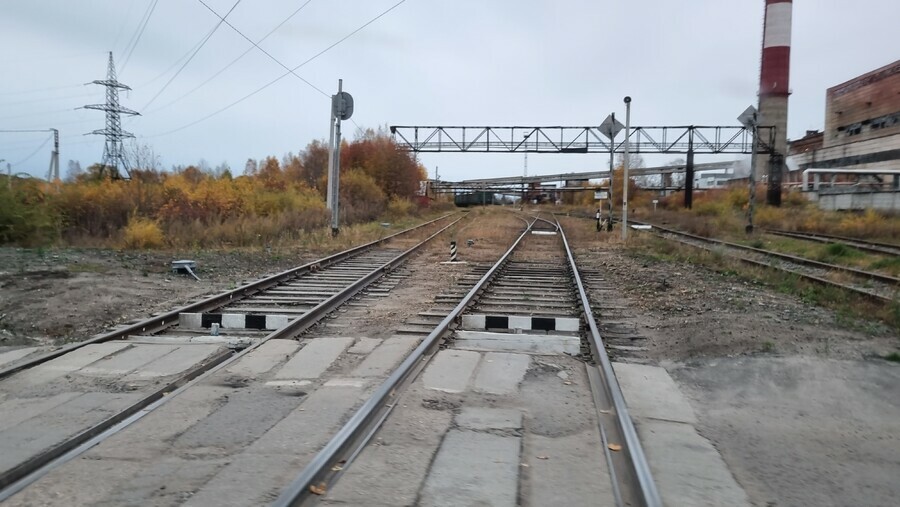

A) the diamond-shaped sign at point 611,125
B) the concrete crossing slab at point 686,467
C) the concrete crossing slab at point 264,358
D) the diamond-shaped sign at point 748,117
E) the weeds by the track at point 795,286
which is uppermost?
the diamond-shaped sign at point 748,117

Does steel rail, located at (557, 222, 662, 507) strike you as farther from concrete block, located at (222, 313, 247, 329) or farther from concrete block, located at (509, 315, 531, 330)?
concrete block, located at (222, 313, 247, 329)

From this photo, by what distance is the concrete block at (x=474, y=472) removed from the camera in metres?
3.90

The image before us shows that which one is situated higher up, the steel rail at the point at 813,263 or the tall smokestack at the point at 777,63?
the tall smokestack at the point at 777,63

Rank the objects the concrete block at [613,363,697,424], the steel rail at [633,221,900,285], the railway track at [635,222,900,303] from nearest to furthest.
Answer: the concrete block at [613,363,697,424] < the railway track at [635,222,900,303] < the steel rail at [633,221,900,285]

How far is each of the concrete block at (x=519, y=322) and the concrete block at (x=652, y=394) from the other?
2028 millimetres

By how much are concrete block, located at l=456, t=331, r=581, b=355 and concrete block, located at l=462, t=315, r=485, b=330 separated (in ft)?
2.04

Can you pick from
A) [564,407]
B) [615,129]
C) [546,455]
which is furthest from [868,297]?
[615,129]

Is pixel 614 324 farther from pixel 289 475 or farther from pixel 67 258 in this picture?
pixel 67 258

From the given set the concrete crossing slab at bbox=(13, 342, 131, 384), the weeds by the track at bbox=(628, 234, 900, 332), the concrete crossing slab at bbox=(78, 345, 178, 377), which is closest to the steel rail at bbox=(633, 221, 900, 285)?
the weeds by the track at bbox=(628, 234, 900, 332)

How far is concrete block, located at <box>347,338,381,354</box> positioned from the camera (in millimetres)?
7648

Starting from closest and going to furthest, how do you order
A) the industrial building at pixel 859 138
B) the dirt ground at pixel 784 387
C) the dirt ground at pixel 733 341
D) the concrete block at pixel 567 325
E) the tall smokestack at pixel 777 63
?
1. the dirt ground at pixel 784 387
2. the dirt ground at pixel 733 341
3. the concrete block at pixel 567 325
4. the industrial building at pixel 859 138
5. the tall smokestack at pixel 777 63

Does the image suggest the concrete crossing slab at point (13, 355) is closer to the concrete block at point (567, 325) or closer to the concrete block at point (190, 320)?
the concrete block at point (190, 320)

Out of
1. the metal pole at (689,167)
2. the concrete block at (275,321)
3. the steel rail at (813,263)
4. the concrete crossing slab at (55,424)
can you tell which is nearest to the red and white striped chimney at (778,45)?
the metal pole at (689,167)

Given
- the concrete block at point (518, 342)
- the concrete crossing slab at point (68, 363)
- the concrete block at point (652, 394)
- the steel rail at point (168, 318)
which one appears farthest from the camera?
the concrete block at point (518, 342)
